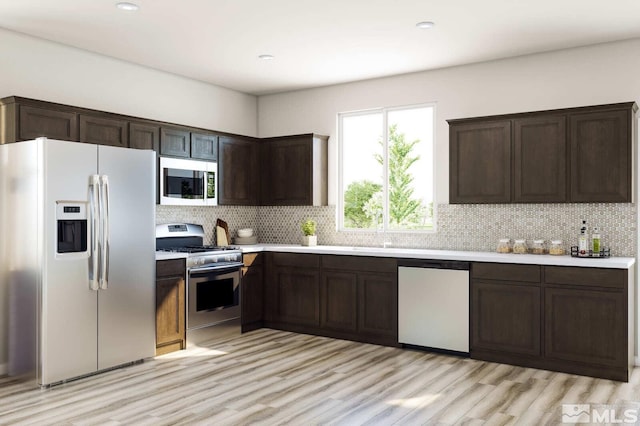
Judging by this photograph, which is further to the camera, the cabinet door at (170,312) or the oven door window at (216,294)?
the oven door window at (216,294)

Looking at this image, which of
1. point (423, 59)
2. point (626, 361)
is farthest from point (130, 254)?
point (626, 361)

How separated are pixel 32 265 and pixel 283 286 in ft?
8.69

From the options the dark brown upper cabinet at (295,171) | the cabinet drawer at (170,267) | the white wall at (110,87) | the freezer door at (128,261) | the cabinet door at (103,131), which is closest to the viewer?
the freezer door at (128,261)

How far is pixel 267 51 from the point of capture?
17.2 feet

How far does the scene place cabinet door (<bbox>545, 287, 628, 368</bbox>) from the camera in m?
4.28

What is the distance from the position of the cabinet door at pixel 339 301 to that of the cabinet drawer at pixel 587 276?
6.11ft

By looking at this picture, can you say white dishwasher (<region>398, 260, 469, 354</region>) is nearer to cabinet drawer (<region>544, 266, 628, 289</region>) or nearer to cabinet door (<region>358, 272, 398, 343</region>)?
cabinet door (<region>358, 272, 398, 343</region>)

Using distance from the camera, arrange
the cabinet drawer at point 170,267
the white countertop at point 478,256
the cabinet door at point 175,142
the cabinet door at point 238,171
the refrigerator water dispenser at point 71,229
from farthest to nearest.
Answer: the cabinet door at point 238,171
the cabinet door at point 175,142
the cabinet drawer at point 170,267
the white countertop at point 478,256
the refrigerator water dispenser at point 71,229

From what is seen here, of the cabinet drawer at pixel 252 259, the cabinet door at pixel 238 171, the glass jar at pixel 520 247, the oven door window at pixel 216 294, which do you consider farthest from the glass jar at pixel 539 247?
the cabinet door at pixel 238 171

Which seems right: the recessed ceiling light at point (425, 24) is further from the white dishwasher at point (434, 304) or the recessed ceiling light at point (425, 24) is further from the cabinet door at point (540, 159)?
the white dishwasher at point (434, 304)

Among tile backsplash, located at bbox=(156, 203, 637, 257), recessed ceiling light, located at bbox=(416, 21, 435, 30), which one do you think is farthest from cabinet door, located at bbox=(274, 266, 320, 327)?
→ recessed ceiling light, located at bbox=(416, 21, 435, 30)

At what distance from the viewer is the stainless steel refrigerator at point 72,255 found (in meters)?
Result: 4.15

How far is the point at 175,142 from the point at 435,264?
112 inches

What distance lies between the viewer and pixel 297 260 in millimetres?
6016
